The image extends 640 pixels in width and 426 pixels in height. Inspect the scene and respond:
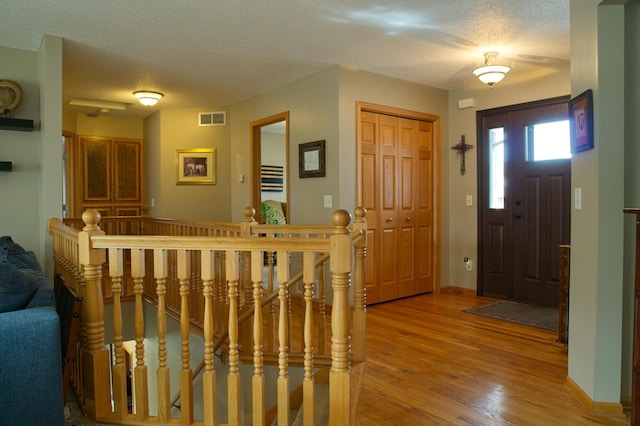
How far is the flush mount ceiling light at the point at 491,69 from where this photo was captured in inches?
164

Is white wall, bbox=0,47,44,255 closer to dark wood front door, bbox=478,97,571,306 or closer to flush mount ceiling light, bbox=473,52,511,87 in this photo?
flush mount ceiling light, bbox=473,52,511,87

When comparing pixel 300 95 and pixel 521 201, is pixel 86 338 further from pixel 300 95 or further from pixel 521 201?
pixel 521 201

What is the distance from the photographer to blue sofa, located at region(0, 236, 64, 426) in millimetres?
1669

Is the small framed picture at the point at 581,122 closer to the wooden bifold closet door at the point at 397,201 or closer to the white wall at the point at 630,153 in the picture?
the white wall at the point at 630,153

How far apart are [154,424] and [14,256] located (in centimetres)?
171

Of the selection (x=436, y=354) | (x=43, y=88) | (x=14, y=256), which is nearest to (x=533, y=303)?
(x=436, y=354)

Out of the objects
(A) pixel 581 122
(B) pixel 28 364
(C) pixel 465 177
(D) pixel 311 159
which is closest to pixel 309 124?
(D) pixel 311 159

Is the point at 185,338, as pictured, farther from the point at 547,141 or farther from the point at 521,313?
the point at 547,141

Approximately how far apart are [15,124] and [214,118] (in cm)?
292

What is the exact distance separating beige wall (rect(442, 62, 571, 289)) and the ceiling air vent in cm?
313

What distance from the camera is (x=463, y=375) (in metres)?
2.93

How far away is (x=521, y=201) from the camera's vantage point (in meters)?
4.98

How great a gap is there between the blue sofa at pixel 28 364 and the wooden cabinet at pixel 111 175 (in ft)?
18.1

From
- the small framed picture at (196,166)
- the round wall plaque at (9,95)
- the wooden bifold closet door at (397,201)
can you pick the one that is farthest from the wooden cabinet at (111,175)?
the wooden bifold closet door at (397,201)
